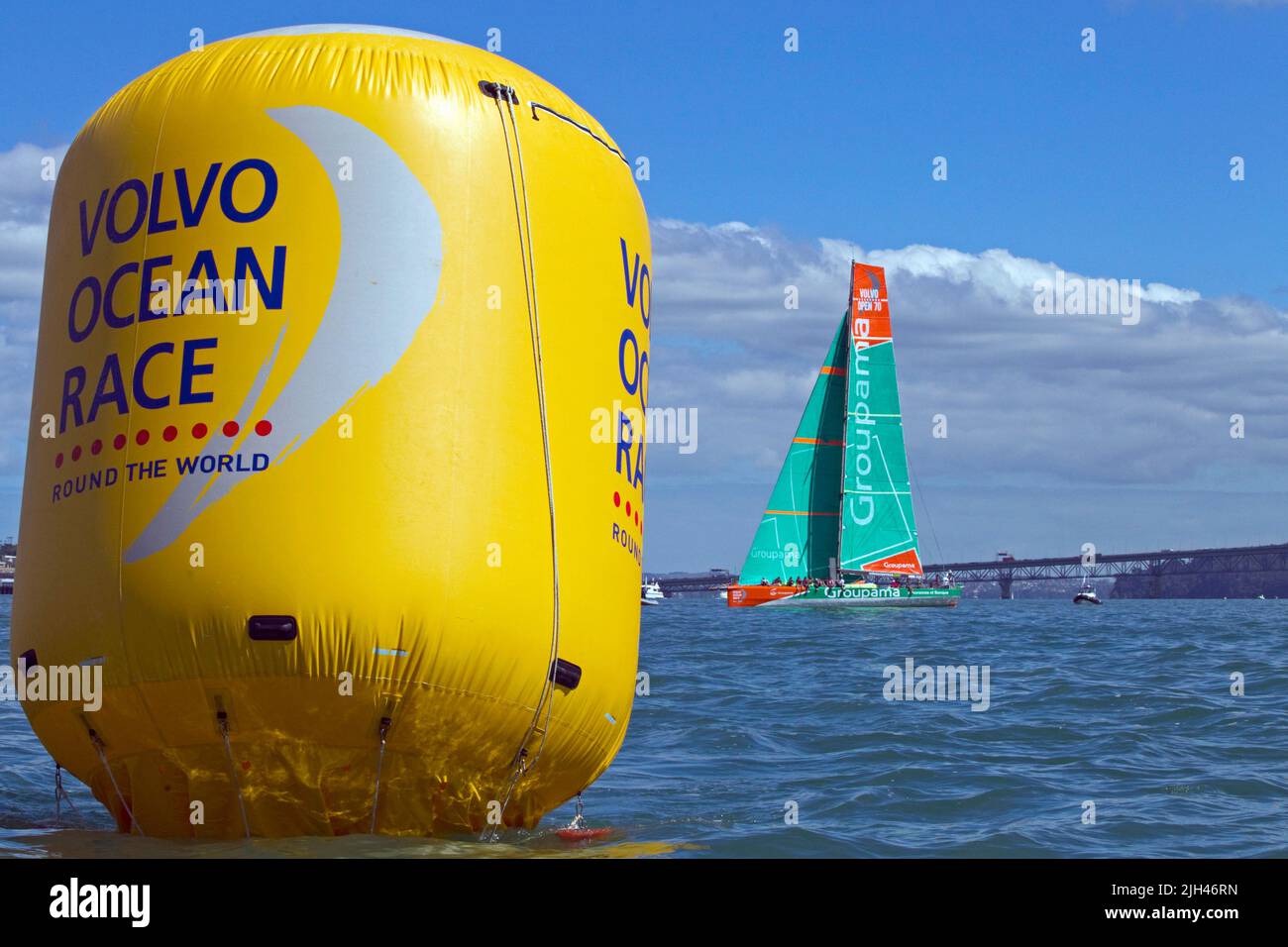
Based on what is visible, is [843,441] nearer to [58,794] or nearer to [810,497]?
[810,497]

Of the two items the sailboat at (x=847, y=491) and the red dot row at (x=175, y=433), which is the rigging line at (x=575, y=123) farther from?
the sailboat at (x=847, y=491)

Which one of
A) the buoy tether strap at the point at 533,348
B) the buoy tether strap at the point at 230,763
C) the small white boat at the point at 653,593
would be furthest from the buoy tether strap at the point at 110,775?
the small white boat at the point at 653,593

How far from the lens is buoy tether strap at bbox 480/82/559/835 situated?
7.37 metres

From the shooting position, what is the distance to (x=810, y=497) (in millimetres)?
63750

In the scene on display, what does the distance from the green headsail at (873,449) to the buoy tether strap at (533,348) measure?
53.3 metres

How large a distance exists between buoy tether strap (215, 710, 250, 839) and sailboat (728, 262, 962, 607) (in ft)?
177

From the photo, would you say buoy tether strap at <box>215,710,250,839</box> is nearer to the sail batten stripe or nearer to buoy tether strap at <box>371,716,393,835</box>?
buoy tether strap at <box>371,716,393,835</box>

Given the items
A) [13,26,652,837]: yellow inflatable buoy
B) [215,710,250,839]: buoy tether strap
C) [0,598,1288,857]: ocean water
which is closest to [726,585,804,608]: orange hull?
[0,598,1288,857]: ocean water

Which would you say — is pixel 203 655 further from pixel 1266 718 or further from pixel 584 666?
pixel 1266 718

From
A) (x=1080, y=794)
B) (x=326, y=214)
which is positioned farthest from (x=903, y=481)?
(x=326, y=214)

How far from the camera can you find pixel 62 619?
287 inches

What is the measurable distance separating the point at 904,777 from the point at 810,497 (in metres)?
52.8
